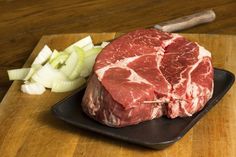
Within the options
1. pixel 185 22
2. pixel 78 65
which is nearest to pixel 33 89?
pixel 78 65

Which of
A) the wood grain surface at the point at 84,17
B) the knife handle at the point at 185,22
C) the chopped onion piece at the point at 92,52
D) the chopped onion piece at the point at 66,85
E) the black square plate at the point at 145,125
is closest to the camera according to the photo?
the black square plate at the point at 145,125

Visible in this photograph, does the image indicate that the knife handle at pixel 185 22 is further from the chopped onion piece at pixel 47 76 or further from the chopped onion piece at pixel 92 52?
the chopped onion piece at pixel 47 76

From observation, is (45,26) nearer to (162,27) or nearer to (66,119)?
(162,27)

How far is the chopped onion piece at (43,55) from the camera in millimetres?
2075

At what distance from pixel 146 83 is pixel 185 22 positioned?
772 mm

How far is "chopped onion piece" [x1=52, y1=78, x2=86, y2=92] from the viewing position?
1.89 m

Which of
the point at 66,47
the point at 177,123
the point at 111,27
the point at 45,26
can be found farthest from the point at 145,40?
the point at 45,26

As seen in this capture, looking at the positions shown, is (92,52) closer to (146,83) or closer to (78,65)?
(78,65)

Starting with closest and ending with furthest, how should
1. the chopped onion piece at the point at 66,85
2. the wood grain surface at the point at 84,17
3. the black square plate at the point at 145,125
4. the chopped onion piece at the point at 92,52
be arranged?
the black square plate at the point at 145,125
the chopped onion piece at the point at 66,85
the chopped onion piece at the point at 92,52
the wood grain surface at the point at 84,17

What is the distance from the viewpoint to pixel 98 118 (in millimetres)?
1641

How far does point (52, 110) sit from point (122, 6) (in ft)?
3.89

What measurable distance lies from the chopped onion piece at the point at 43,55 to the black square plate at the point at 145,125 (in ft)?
1.16

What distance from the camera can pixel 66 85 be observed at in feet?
6.23

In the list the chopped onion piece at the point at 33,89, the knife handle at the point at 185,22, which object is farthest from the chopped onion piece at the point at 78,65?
the knife handle at the point at 185,22
